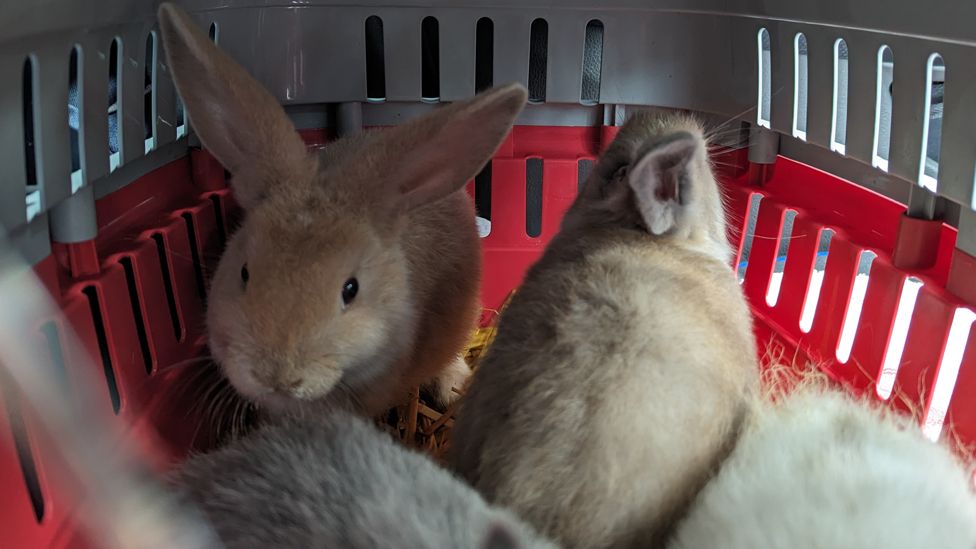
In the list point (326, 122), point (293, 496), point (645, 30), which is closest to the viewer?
point (293, 496)

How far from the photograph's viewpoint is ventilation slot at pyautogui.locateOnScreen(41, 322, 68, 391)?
4.46 feet

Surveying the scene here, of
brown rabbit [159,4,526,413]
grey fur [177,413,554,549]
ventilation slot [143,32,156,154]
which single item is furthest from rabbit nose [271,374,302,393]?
ventilation slot [143,32,156,154]

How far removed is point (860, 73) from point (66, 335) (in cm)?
156

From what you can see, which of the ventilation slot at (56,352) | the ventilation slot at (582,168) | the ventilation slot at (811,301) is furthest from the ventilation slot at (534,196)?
the ventilation slot at (56,352)

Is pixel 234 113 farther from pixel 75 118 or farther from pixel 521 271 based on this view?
pixel 521 271

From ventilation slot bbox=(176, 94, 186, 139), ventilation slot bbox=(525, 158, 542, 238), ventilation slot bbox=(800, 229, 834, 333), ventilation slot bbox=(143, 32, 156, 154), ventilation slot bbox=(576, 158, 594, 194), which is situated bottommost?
ventilation slot bbox=(800, 229, 834, 333)

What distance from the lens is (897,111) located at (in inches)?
60.5

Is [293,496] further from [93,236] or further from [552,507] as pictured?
[93,236]

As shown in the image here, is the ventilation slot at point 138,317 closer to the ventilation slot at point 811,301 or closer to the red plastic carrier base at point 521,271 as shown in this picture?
the red plastic carrier base at point 521,271

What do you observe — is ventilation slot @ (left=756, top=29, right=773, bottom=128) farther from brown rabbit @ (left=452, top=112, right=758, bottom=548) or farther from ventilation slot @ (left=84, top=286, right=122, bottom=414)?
ventilation slot @ (left=84, top=286, right=122, bottom=414)

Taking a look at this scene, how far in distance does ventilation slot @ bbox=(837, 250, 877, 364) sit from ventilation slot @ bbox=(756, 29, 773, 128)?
41 cm

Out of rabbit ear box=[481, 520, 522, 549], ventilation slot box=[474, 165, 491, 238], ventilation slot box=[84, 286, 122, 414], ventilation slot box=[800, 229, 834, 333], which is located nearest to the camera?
rabbit ear box=[481, 520, 522, 549]

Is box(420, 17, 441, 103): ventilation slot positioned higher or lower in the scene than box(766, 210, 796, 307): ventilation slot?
higher

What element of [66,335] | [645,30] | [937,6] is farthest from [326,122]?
[937,6]
